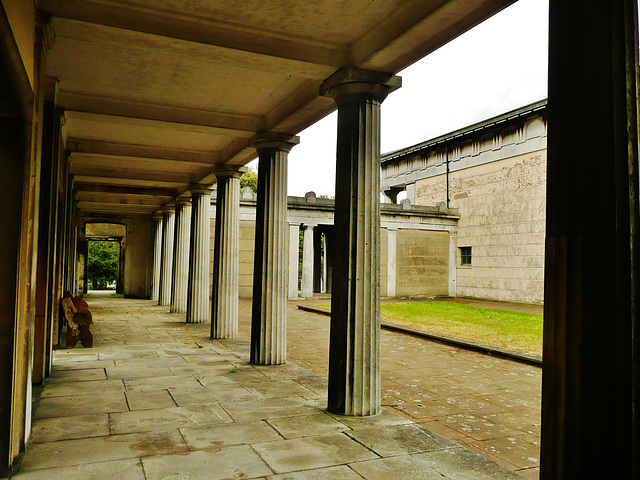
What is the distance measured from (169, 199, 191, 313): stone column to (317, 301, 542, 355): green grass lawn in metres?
6.55

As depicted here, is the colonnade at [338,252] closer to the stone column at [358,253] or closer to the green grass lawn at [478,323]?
the stone column at [358,253]

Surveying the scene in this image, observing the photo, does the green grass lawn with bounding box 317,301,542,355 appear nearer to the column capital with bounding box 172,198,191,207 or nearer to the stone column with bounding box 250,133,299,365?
the stone column with bounding box 250,133,299,365

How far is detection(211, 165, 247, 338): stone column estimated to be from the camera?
10.8m

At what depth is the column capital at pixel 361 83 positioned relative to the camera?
5.58 meters

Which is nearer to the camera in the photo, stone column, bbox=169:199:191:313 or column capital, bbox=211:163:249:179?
column capital, bbox=211:163:249:179

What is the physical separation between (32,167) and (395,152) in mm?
29598

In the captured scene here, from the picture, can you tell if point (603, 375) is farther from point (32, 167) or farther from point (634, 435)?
point (32, 167)

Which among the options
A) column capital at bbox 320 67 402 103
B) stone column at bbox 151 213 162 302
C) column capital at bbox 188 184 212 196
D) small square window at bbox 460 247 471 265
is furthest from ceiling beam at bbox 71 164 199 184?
small square window at bbox 460 247 471 265

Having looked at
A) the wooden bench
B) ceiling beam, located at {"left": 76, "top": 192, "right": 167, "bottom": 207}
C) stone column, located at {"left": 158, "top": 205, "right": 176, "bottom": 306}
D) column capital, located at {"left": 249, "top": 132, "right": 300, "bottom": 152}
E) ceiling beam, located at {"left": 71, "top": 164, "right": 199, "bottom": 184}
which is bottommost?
the wooden bench

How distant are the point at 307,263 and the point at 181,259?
8.87 meters

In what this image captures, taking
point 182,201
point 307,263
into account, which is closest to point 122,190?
point 182,201

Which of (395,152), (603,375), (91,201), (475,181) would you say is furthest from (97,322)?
(395,152)

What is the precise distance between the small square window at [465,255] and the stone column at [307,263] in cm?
871

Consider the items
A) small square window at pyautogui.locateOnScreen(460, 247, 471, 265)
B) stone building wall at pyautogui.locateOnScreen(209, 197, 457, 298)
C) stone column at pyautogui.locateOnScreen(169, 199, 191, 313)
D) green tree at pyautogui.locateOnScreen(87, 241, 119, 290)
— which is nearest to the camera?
stone column at pyautogui.locateOnScreen(169, 199, 191, 313)
